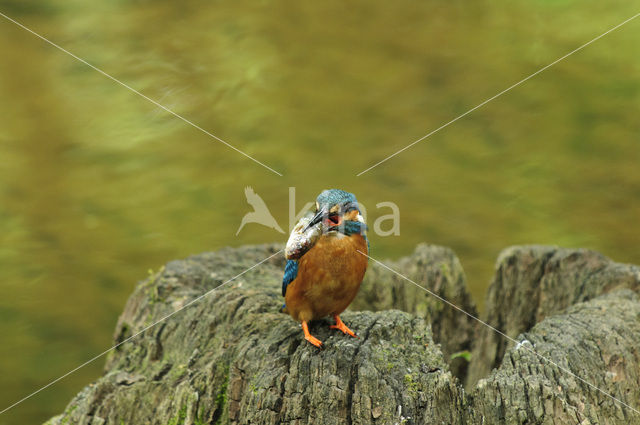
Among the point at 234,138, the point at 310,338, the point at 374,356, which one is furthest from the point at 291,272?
the point at 234,138

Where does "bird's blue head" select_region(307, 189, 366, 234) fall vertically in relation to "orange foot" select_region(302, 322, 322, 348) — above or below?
above

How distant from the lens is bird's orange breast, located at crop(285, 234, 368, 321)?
2830 millimetres

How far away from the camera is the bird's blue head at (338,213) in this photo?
2.75 m

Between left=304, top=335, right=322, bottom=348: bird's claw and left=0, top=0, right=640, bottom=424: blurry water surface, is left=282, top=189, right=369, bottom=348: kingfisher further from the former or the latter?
left=0, top=0, right=640, bottom=424: blurry water surface

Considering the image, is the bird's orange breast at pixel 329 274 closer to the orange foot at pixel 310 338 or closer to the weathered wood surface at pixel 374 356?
the orange foot at pixel 310 338

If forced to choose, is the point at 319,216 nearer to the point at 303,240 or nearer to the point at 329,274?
the point at 303,240

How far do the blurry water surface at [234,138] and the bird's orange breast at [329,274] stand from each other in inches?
96.2

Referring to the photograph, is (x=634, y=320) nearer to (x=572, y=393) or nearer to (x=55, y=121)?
(x=572, y=393)

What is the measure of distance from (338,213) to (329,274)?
258 millimetres

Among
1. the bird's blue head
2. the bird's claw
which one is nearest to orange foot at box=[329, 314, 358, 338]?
the bird's claw

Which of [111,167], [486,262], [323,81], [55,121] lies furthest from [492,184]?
[55,121]

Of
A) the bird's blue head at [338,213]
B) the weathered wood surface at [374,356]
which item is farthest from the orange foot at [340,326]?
the bird's blue head at [338,213]

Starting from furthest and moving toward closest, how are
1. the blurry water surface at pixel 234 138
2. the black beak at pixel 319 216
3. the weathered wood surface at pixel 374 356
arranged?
the blurry water surface at pixel 234 138 < the black beak at pixel 319 216 < the weathered wood surface at pixel 374 356

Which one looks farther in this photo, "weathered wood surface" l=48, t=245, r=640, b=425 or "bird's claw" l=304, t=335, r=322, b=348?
"bird's claw" l=304, t=335, r=322, b=348
